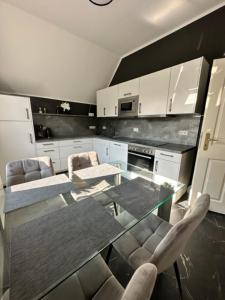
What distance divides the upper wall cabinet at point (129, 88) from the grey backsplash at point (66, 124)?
1506 millimetres

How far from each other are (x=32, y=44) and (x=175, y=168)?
3143mm

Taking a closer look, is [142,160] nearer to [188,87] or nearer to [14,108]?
[188,87]

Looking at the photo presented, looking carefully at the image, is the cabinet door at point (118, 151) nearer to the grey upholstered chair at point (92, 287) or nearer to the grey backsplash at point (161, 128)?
the grey backsplash at point (161, 128)

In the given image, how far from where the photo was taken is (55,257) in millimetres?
677

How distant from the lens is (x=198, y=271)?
1.26 m

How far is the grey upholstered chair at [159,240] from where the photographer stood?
2.20 feet

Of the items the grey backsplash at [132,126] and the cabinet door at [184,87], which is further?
the grey backsplash at [132,126]

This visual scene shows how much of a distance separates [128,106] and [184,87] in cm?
113

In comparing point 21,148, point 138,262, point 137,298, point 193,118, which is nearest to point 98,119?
point 21,148

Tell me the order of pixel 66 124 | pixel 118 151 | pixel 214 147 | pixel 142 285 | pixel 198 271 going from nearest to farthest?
pixel 142 285
pixel 198 271
pixel 214 147
pixel 118 151
pixel 66 124

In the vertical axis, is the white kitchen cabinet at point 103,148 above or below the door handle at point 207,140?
below

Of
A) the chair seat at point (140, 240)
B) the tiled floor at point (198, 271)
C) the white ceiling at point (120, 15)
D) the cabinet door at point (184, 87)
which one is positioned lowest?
the tiled floor at point (198, 271)

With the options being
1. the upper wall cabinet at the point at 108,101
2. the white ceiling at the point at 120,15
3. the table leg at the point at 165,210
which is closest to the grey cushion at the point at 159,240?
the table leg at the point at 165,210

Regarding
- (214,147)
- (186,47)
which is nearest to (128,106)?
(186,47)
